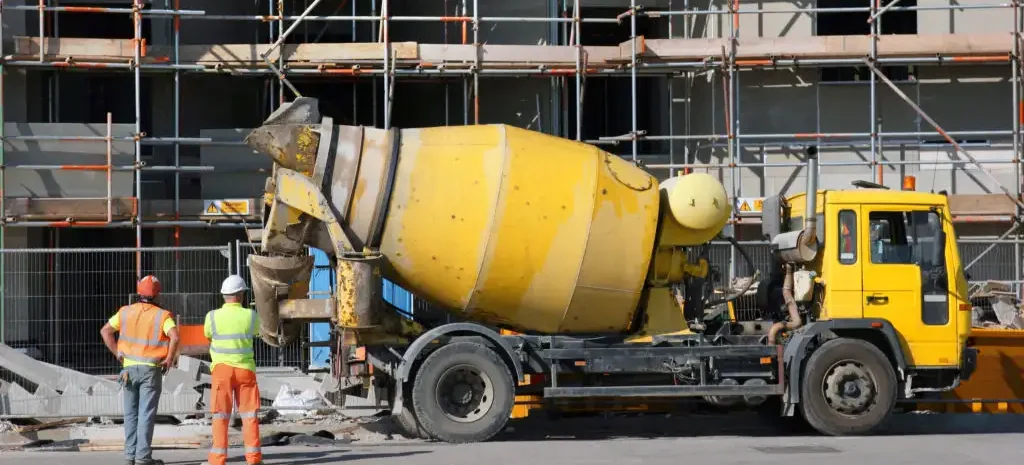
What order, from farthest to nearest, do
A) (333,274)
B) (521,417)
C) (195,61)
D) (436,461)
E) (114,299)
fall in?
(195,61) < (114,299) < (521,417) < (333,274) < (436,461)

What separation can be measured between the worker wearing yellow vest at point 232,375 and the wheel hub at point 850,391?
5.94m

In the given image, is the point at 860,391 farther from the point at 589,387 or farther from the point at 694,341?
the point at 589,387

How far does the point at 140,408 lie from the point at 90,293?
5.89m

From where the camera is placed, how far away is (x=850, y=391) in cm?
1438

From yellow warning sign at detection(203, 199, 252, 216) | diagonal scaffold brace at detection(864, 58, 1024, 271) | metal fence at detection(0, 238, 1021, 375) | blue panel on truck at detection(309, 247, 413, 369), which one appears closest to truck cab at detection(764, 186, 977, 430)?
metal fence at detection(0, 238, 1021, 375)

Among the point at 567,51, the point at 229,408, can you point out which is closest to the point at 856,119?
the point at 567,51

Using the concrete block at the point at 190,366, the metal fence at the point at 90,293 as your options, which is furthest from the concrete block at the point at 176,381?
the metal fence at the point at 90,293

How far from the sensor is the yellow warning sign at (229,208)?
2011 centimetres

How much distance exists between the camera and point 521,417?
15844 millimetres

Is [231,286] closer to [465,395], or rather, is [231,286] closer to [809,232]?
[465,395]

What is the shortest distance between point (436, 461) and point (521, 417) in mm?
3472

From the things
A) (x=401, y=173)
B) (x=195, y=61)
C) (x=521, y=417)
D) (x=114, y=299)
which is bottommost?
(x=521, y=417)

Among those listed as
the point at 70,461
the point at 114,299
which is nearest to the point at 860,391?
the point at 70,461

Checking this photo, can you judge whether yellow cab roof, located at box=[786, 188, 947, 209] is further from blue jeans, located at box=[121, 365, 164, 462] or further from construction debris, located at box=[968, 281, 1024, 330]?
blue jeans, located at box=[121, 365, 164, 462]
